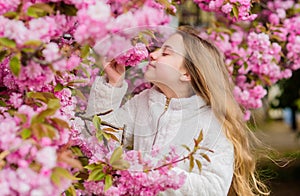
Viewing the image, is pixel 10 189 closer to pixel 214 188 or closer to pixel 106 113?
pixel 106 113

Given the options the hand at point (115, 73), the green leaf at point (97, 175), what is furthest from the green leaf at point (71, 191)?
the hand at point (115, 73)

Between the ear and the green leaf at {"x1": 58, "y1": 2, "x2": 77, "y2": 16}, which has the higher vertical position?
the green leaf at {"x1": 58, "y1": 2, "x2": 77, "y2": 16}

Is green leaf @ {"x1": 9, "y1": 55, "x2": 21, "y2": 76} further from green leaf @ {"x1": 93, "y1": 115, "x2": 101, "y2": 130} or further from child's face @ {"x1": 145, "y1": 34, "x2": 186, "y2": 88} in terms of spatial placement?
child's face @ {"x1": 145, "y1": 34, "x2": 186, "y2": 88}

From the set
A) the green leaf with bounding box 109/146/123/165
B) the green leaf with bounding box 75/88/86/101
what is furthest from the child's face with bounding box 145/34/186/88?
the green leaf with bounding box 109/146/123/165

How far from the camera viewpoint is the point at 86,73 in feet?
6.79

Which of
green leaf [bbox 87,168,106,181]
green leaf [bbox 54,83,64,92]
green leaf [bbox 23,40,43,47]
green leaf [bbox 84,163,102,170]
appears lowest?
green leaf [bbox 87,168,106,181]

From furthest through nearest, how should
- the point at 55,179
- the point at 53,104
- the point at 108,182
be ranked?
the point at 108,182 → the point at 53,104 → the point at 55,179

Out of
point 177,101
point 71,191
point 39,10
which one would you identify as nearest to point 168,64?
point 177,101

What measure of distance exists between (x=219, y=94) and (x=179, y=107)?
28 cm

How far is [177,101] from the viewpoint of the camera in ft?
7.31

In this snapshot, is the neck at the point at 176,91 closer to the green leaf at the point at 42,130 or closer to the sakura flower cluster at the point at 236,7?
the sakura flower cluster at the point at 236,7

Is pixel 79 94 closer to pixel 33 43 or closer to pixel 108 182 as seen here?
pixel 108 182

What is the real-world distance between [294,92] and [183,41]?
5281mm

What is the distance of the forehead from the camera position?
219cm
